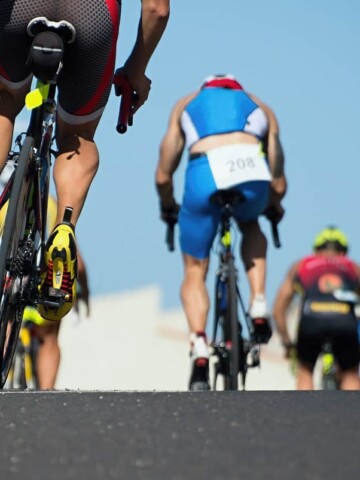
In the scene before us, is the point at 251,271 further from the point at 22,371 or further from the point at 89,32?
the point at 89,32

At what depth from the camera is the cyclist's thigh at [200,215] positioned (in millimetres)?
9367

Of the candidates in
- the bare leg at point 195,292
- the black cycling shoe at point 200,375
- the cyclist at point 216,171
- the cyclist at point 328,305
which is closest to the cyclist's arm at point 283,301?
the cyclist at point 328,305

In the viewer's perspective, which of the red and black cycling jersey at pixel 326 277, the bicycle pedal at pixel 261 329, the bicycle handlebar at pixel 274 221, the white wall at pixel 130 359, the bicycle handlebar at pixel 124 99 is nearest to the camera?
the bicycle handlebar at pixel 124 99

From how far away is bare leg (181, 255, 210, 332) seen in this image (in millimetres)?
9312

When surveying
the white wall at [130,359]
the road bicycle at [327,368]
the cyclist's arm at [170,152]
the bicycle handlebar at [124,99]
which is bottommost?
the road bicycle at [327,368]

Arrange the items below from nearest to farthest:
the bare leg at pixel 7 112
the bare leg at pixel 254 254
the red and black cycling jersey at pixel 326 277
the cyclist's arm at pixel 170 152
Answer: the bare leg at pixel 7 112 → the bare leg at pixel 254 254 → the cyclist's arm at pixel 170 152 → the red and black cycling jersey at pixel 326 277

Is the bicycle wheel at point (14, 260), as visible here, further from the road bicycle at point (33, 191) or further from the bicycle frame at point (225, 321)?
the bicycle frame at point (225, 321)

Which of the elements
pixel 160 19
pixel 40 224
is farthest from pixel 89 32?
pixel 40 224

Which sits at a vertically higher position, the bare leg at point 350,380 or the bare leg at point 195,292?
the bare leg at point 195,292

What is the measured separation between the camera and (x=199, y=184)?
940 centimetres

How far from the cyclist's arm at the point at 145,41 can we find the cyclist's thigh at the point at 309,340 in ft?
20.9

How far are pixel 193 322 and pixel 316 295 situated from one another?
10.8 ft

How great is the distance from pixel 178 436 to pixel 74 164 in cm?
255

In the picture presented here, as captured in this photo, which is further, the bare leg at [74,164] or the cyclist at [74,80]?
the bare leg at [74,164]
